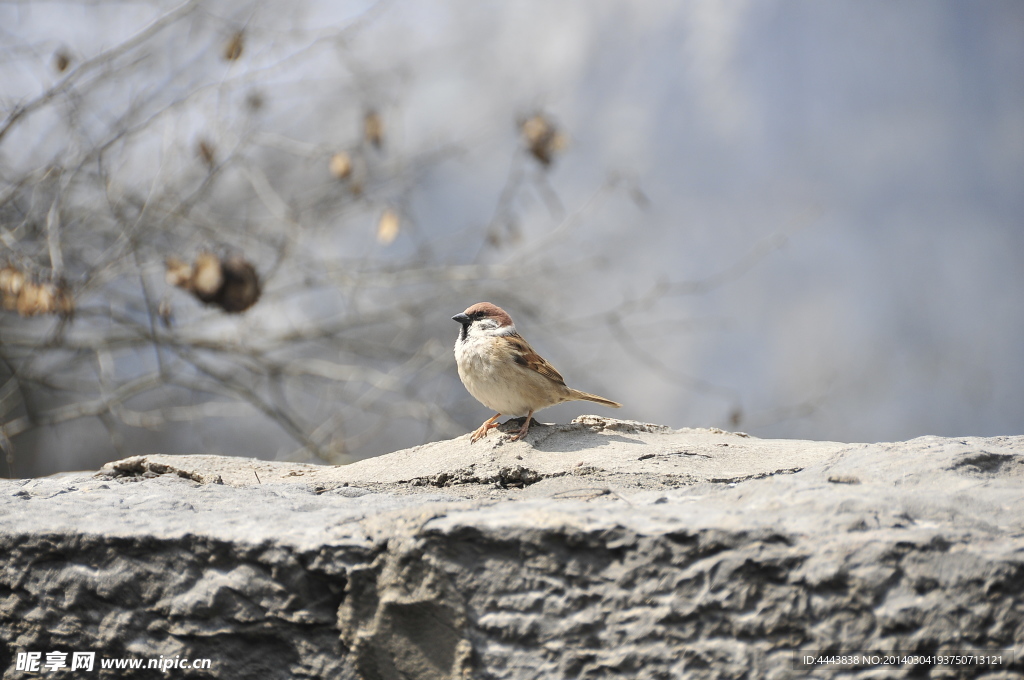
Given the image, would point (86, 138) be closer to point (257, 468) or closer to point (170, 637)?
point (257, 468)

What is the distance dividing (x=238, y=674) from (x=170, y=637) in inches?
6.5

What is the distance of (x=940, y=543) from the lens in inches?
52.0

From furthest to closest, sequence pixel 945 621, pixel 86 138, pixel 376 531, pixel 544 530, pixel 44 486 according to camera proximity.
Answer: pixel 86 138 → pixel 44 486 → pixel 376 531 → pixel 544 530 → pixel 945 621

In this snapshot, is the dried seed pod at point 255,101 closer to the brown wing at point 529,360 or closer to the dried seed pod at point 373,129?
the dried seed pod at point 373,129

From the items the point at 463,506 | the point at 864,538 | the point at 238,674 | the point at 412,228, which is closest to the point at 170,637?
the point at 238,674

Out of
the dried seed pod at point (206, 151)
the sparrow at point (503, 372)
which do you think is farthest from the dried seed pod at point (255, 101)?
the sparrow at point (503, 372)

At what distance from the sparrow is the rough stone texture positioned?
2.97ft

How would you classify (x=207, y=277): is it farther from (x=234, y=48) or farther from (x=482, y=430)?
(x=234, y=48)

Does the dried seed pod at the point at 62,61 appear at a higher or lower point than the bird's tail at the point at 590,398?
higher

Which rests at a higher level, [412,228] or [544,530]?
[412,228]

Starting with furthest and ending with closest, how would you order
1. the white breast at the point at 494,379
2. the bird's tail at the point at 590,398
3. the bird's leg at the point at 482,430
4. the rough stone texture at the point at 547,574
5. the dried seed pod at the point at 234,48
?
the dried seed pod at the point at 234,48
the bird's tail at the point at 590,398
the white breast at the point at 494,379
the bird's leg at the point at 482,430
the rough stone texture at the point at 547,574

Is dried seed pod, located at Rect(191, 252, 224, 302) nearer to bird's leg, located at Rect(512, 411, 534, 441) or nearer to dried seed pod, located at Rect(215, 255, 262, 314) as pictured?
dried seed pod, located at Rect(215, 255, 262, 314)

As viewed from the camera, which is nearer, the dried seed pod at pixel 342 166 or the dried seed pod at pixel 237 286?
the dried seed pod at pixel 237 286

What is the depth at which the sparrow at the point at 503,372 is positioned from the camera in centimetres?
286
